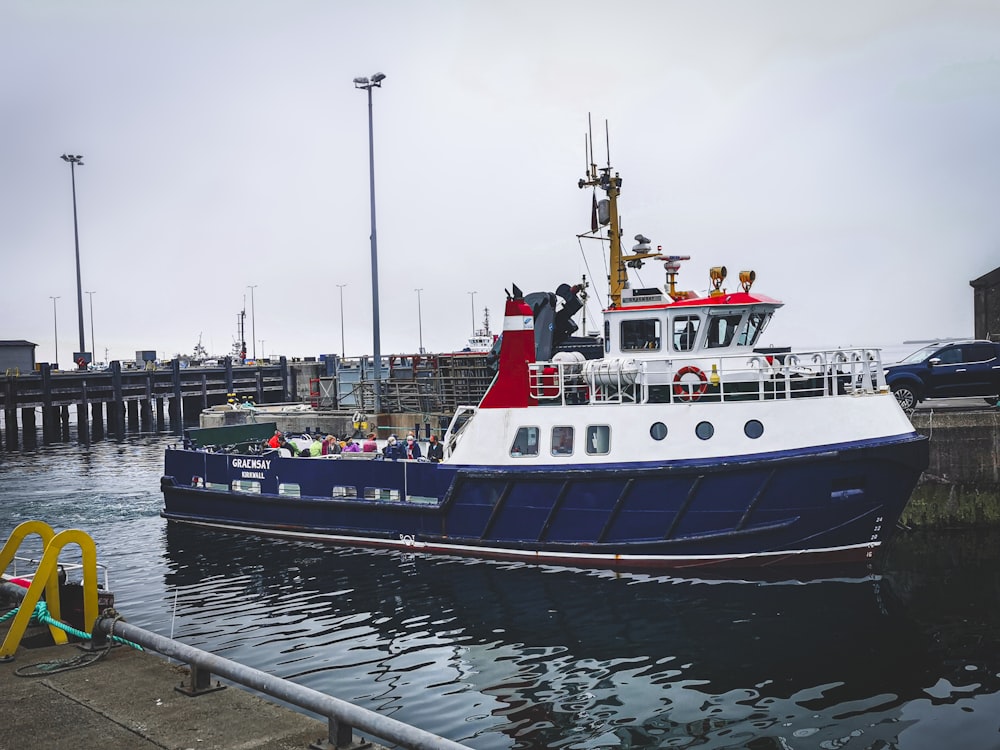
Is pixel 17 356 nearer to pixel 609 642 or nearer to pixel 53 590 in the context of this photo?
pixel 53 590

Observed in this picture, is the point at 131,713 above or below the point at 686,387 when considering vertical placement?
below

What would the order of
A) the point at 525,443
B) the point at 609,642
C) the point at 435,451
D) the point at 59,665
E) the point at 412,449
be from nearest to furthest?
the point at 59,665, the point at 609,642, the point at 525,443, the point at 435,451, the point at 412,449

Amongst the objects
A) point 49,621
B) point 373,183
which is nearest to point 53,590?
point 49,621

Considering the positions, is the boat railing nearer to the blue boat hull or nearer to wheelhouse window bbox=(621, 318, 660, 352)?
wheelhouse window bbox=(621, 318, 660, 352)

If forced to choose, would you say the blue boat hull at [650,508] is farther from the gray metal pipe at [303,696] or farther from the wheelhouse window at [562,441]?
the gray metal pipe at [303,696]

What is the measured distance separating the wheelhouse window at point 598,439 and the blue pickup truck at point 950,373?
30.0 feet

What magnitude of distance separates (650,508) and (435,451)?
530 cm

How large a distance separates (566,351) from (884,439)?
23.3 ft

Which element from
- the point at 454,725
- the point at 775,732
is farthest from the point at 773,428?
the point at 454,725

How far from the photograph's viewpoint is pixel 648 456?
50.6 feet

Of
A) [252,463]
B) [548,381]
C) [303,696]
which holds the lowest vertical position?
[303,696]

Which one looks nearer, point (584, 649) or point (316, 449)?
point (584, 649)

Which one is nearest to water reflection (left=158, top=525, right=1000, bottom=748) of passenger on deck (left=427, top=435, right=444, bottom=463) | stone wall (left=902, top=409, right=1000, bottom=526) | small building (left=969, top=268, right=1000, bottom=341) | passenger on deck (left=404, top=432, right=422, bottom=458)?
passenger on deck (left=427, top=435, right=444, bottom=463)

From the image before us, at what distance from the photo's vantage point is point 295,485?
774 inches
